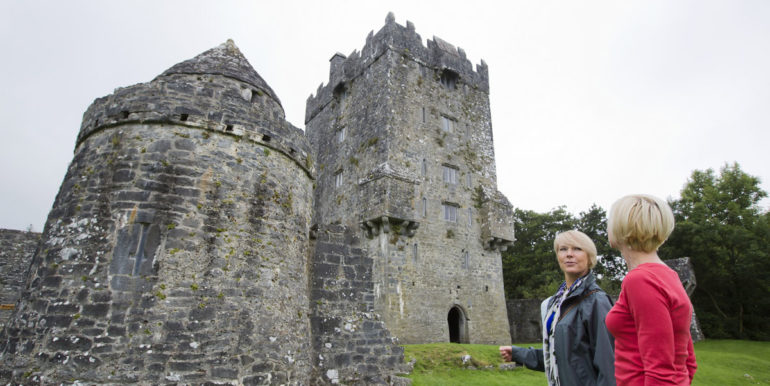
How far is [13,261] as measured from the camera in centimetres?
1289

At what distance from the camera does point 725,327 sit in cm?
3081

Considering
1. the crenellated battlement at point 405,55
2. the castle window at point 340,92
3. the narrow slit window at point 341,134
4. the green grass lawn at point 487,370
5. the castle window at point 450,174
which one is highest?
the crenellated battlement at point 405,55

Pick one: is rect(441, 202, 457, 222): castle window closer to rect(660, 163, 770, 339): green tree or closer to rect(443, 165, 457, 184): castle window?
rect(443, 165, 457, 184): castle window

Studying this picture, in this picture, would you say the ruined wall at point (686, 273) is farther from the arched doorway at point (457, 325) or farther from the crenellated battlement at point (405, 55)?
the crenellated battlement at point (405, 55)

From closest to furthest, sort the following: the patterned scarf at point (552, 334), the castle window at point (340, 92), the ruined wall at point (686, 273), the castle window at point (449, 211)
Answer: the patterned scarf at point (552, 334), the castle window at point (449, 211), the ruined wall at point (686, 273), the castle window at point (340, 92)

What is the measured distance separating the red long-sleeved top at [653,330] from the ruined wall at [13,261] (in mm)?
15983

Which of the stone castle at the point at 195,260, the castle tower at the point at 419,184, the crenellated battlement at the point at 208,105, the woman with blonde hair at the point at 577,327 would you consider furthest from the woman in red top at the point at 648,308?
Answer: the castle tower at the point at 419,184

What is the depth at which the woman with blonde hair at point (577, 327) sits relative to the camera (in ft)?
8.89

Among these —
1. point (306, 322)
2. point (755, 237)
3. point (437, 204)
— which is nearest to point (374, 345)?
point (306, 322)

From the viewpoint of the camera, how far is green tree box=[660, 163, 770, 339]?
94.8 ft

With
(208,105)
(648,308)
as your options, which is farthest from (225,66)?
(648,308)

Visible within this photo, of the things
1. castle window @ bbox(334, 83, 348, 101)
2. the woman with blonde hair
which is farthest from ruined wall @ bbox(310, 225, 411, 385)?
castle window @ bbox(334, 83, 348, 101)

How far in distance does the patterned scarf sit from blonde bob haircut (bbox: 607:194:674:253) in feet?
2.99

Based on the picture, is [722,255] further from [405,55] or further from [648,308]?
→ [648,308]
